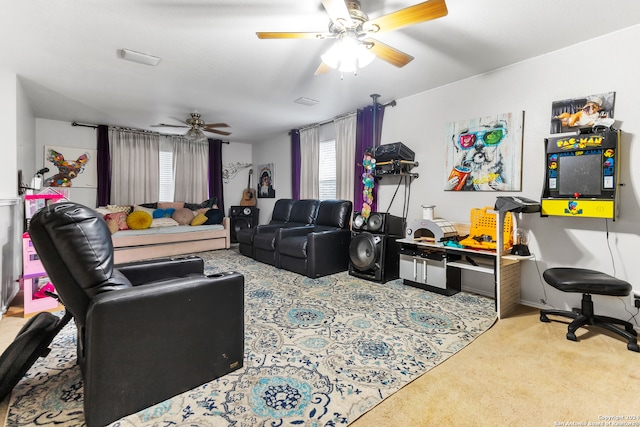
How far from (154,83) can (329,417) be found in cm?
374

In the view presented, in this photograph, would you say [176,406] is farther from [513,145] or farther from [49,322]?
[513,145]

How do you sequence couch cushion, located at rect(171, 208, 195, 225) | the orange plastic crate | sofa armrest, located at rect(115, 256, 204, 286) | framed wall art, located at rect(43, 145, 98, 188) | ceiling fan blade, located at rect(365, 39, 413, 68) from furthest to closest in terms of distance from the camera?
couch cushion, located at rect(171, 208, 195, 225)
framed wall art, located at rect(43, 145, 98, 188)
the orange plastic crate
ceiling fan blade, located at rect(365, 39, 413, 68)
sofa armrest, located at rect(115, 256, 204, 286)

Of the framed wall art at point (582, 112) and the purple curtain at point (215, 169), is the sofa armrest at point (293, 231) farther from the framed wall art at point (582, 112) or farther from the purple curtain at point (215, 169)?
the framed wall art at point (582, 112)

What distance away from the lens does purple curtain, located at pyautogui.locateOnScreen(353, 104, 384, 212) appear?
4133mm

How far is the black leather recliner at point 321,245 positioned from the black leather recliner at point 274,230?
0.59 feet

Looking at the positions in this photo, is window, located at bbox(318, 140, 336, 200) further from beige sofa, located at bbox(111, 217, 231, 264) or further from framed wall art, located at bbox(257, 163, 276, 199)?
→ beige sofa, located at bbox(111, 217, 231, 264)

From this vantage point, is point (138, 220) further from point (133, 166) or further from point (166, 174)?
point (166, 174)

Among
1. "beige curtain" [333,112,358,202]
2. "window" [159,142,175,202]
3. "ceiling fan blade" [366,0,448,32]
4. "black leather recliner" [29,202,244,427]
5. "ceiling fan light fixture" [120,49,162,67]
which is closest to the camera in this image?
"black leather recliner" [29,202,244,427]

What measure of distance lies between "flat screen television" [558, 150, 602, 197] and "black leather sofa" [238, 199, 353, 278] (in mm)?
2392

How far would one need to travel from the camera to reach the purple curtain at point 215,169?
655 cm

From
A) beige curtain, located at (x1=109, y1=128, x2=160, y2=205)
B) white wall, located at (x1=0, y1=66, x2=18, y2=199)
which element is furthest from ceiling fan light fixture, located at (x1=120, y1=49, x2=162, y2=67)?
beige curtain, located at (x1=109, y1=128, x2=160, y2=205)

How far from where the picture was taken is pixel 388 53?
2.25 meters

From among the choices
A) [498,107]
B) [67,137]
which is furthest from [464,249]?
[67,137]

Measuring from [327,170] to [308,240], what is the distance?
186 centimetres
